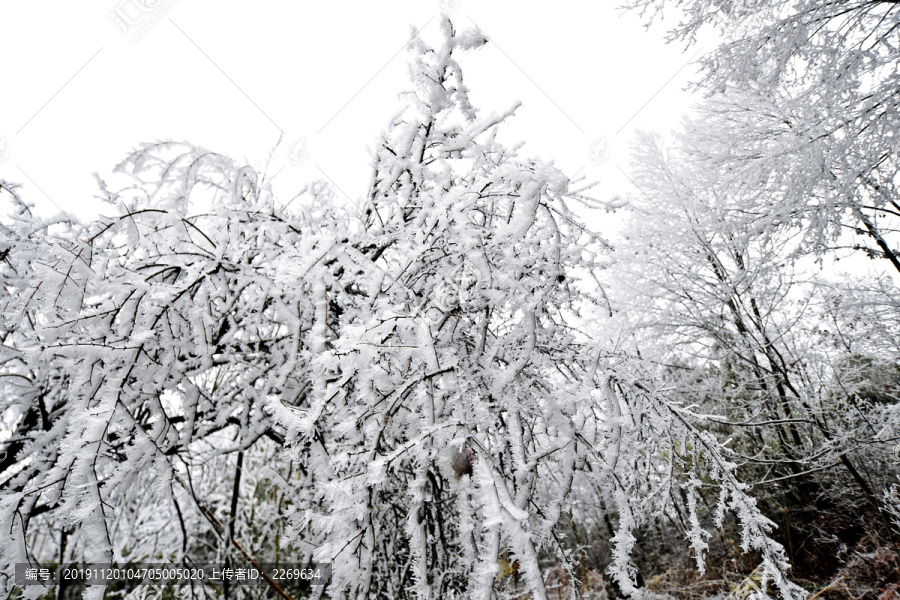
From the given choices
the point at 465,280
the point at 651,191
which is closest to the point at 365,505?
the point at 465,280

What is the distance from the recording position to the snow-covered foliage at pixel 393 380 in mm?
899

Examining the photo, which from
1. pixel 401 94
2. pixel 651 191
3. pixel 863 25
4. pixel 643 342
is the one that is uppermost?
pixel 651 191

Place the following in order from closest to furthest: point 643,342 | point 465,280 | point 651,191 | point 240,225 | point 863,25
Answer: point 465,280 → point 240,225 → point 863,25 → point 643,342 → point 651,191

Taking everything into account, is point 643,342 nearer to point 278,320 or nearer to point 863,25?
point 863,25

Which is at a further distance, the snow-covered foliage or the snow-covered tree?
the snow-covered tree

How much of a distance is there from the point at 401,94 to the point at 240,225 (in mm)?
792

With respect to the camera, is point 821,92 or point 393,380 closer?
Result: point 393,380

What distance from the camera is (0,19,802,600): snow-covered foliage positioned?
899 millimetres

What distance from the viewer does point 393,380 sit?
3.50ft

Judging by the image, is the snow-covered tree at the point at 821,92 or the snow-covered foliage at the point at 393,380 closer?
the snow-covered foliage at the point at 393,380

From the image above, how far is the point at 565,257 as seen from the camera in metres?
1.21

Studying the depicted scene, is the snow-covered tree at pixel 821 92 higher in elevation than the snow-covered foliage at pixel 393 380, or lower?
higher

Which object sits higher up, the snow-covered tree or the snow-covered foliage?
the snow-covered tree

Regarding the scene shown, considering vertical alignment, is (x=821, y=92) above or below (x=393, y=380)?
above
